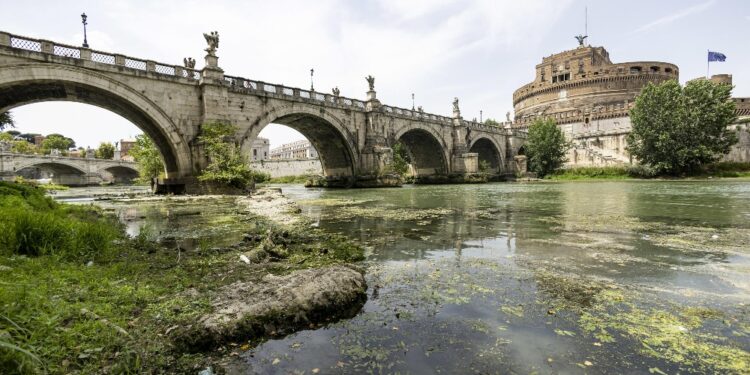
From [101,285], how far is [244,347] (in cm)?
187

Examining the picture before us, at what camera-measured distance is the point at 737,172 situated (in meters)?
41.1

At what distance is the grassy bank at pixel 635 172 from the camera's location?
134 feet

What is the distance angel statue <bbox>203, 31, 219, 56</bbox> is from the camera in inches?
897

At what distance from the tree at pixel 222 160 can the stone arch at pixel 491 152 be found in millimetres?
42259

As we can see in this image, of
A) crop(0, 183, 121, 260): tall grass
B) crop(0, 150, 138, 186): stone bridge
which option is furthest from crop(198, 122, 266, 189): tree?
crop(0, 150, 138, 186): stone bridge

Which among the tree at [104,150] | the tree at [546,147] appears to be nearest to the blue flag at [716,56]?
the tree at [546,147]

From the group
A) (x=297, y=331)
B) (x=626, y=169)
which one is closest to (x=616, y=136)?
(x=626, y=169)

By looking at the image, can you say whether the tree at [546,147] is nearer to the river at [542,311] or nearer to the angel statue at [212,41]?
the angel statue at [212,41]

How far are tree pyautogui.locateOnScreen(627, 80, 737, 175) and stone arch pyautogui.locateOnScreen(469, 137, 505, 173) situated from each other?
1973 centimetres

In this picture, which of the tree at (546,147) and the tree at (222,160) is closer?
the tree at (222,160)

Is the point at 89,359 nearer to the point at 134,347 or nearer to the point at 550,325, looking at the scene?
the point at 134,347

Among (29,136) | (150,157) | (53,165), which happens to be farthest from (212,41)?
(29,136)

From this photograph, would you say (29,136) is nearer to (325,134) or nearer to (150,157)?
(150,157)

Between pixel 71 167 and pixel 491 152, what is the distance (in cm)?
7059
